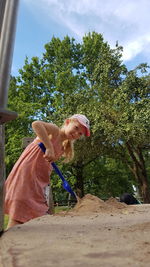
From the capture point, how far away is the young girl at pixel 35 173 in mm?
2875

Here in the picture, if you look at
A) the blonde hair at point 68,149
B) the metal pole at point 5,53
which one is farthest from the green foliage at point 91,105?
the metal pole at point 5,53

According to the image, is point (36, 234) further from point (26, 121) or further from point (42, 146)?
point (26, 121)

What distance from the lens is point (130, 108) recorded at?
39.5 ft

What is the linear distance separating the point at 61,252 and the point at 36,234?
38cm

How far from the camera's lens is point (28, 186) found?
3.03 m

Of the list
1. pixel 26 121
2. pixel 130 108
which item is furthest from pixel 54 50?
pixel 130 108

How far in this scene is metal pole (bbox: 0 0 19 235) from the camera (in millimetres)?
1424

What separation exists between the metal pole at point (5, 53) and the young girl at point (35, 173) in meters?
1.16

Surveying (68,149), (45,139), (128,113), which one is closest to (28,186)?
(45,139)

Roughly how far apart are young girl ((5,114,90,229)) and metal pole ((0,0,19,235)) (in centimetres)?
116

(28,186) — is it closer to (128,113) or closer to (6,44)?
(6,44)

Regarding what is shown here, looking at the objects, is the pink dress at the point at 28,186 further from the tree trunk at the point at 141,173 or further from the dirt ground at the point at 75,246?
the tree trunk at the point at 141,173

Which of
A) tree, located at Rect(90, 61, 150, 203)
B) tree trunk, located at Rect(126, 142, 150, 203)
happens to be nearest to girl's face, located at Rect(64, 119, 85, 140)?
tree, located at Rect(90, 61, 150, 203)

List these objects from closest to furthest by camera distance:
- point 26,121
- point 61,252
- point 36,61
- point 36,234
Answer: point 61,252
point 36,234
point 26,121
point 36,61
